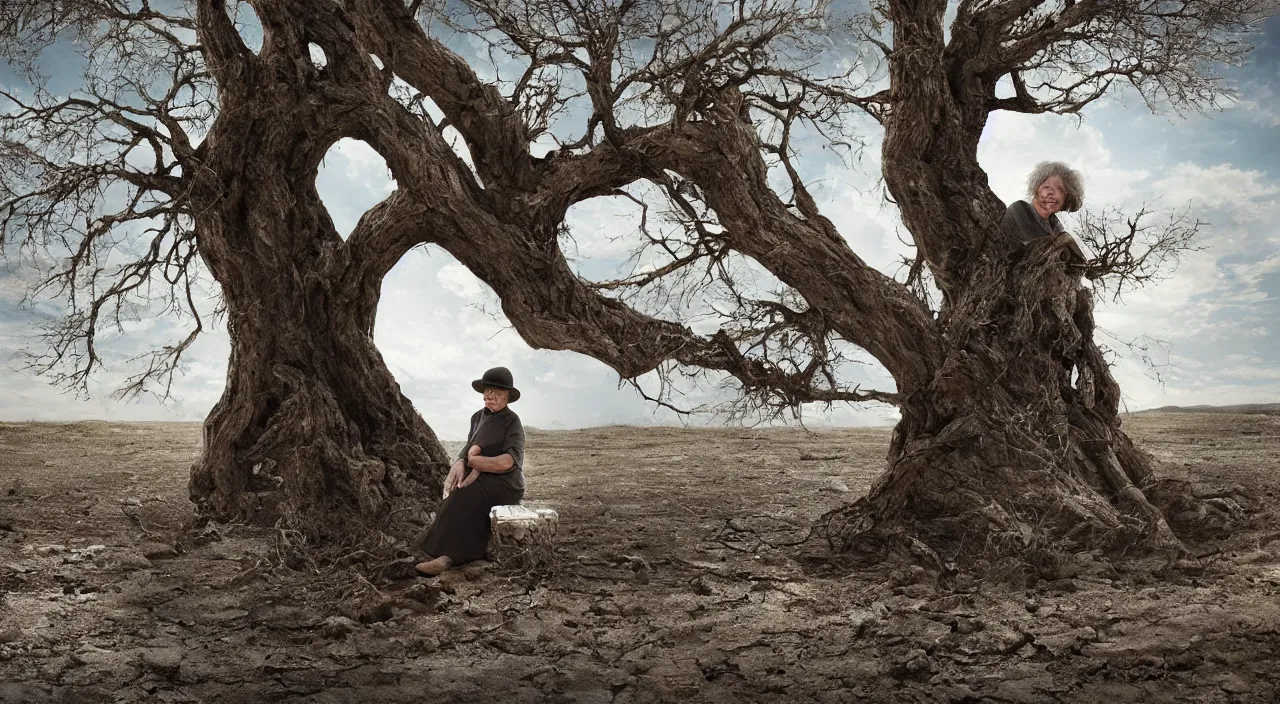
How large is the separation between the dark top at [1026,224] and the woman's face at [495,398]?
418 centimetres

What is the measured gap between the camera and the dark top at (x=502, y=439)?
6.56 m

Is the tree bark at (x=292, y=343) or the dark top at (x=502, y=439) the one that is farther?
the tree bark at (x=292, y=343)

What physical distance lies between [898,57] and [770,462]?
16.8 ft

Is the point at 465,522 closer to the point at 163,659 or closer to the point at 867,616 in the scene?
the point at 163,659

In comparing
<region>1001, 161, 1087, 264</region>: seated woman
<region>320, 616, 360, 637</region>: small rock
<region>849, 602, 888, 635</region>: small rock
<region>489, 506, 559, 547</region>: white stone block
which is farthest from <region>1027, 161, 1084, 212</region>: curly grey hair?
<region>320, 616, 360, 637</region>: small rock

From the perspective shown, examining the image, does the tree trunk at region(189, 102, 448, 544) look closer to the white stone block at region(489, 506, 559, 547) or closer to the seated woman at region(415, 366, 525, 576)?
the seated woman at region(415, 366, 525, 576)

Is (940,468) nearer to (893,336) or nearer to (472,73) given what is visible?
(893,336)

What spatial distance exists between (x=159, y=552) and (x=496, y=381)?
8.34 feet

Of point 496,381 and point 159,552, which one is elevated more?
point 496,381

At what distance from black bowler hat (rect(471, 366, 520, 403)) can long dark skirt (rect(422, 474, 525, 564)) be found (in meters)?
0.59

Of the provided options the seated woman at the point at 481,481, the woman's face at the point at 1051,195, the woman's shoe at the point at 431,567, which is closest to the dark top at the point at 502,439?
the seated woman at the point at 481,481

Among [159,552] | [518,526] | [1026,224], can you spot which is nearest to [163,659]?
[159,552]

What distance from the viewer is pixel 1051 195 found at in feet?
25.0

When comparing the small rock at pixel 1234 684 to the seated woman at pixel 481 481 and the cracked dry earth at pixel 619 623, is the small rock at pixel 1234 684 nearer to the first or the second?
the cracked dry earth at pixel 619 623
